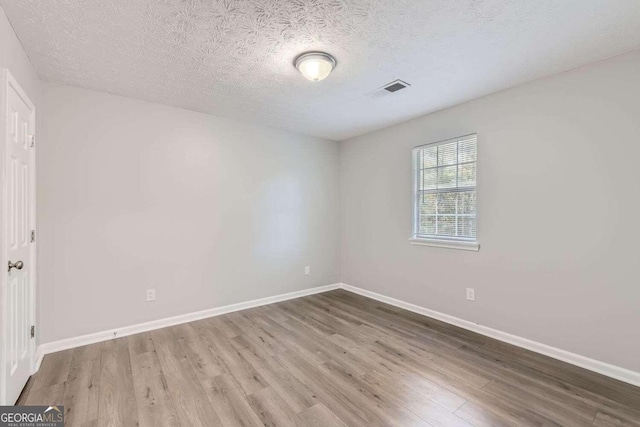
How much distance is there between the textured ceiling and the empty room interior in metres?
0.02

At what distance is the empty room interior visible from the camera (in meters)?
1.82

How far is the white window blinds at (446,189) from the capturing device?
315cm

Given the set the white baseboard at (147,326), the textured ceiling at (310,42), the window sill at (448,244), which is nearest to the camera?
the textured ceiling at (310,42)

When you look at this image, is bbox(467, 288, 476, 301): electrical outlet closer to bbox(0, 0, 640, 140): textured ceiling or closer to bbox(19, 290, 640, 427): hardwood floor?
bbox(19, 290, 640, 427): hardwood floor

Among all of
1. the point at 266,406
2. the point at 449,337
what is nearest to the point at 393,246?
the point at 449,337

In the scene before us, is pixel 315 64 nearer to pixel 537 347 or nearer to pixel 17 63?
pixel 17 63

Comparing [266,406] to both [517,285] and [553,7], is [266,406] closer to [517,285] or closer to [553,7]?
[517,285]

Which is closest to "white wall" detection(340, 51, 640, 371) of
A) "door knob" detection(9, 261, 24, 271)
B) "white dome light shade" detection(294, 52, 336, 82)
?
"white dome light shade" detection(294, 52, 336, 82)

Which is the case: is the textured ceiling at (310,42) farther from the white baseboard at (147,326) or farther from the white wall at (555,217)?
the white baseboard at (147,326)

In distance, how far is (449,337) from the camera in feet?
9.55

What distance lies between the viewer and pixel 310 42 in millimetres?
2033

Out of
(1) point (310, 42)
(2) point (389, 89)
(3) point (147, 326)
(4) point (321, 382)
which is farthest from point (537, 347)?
(3) point (147, 326)

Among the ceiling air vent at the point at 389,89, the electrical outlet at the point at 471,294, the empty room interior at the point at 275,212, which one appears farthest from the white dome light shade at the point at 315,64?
the electrical outlet at the point at 471,294

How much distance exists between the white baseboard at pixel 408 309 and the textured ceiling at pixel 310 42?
8.00 feet
